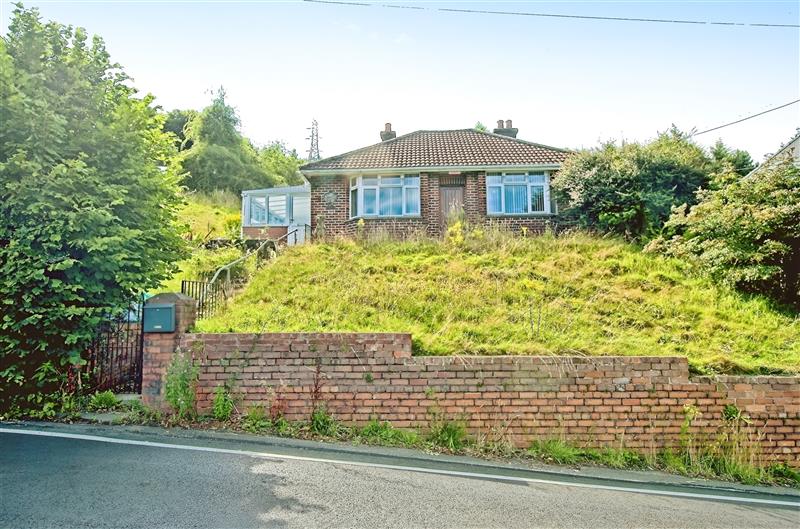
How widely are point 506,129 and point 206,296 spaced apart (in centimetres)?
1740

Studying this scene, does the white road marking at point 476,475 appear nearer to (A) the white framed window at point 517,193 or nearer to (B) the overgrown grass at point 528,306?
(B) the overgrown grass at point 528,306

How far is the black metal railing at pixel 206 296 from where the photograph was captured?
986 centimetres

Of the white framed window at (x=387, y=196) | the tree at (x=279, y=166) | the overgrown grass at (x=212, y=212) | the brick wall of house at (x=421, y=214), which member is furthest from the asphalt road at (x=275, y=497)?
the tree at (x=279, y=166)

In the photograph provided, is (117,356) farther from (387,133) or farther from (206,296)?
(387,133)

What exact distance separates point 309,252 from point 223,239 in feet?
33.0

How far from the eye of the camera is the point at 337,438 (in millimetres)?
6090

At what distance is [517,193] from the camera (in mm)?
18562

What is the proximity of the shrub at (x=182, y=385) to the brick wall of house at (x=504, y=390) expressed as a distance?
134 mm

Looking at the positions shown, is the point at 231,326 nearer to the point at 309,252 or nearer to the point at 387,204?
the point at 309,252

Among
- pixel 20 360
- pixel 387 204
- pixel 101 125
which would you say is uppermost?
pixel 387 204

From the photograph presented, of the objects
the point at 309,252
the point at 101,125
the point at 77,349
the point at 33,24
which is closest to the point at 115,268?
the point at 77,349

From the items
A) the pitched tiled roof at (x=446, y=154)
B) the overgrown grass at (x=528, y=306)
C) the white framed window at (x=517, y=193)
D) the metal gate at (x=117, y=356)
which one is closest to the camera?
the metal gate at (x=117, y=356)

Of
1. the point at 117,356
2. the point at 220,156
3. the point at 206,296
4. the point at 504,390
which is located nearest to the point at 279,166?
the point at 220,156

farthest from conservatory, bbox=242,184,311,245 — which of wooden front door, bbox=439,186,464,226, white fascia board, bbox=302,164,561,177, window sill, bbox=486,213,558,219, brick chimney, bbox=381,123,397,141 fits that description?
window sill, bbox=486,213,558,219
